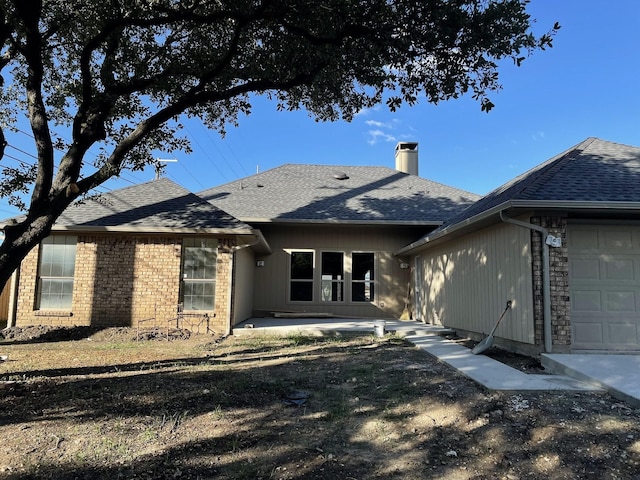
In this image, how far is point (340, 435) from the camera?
13.3ft

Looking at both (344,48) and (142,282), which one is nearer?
(344,48)

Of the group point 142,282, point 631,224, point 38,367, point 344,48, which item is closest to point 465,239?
point 631,224

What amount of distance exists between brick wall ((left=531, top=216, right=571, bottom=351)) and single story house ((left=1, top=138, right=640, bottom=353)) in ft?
0.07

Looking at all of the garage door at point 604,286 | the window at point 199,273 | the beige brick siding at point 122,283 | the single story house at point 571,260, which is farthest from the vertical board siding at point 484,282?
the window at point 199,273

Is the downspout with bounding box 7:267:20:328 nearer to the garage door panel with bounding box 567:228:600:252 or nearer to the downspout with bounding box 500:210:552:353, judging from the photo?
the downspout with bounding box 500:210:552:353

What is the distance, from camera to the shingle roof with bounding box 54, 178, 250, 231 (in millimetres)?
10703

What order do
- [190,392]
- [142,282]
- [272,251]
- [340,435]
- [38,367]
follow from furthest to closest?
[272,251], [142,282], [38,367], [190,392], [340,435]

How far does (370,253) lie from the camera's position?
48.2 feet

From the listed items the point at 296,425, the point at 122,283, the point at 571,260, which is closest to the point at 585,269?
the point at 571,260

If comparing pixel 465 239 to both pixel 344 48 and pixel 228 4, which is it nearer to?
pixel 344 48

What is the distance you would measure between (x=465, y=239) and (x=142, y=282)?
7.65 metres

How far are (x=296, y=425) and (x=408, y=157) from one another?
16.1 m

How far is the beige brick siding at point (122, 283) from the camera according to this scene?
35.3 ft

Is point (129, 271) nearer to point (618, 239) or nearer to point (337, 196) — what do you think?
point (337, 196)
